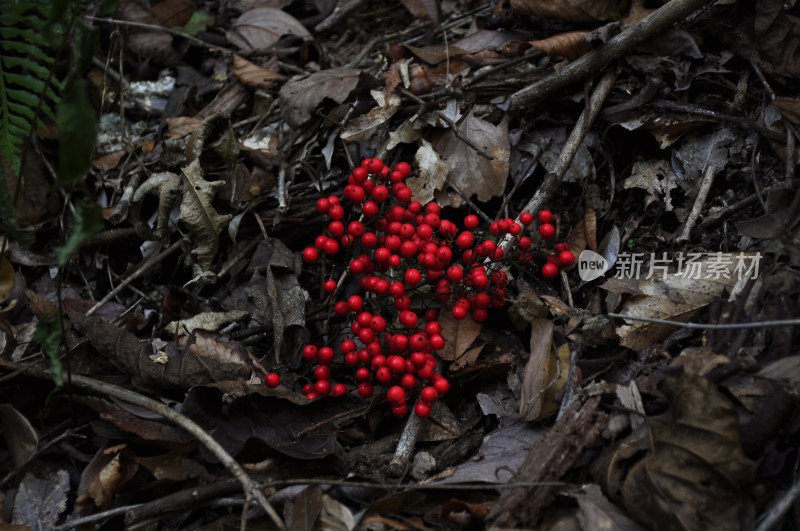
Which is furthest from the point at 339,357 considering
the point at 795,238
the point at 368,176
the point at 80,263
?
the point at 795,238

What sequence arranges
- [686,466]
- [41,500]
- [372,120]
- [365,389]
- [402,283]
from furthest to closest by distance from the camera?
[372,120]
[402,283]
[365,389]
[41,500]
[686,466]

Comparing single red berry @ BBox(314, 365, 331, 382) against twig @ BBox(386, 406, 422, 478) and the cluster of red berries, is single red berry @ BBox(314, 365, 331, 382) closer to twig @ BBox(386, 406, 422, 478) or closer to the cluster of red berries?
the cluster of red berries

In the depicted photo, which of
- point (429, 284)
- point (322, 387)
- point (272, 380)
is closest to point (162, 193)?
point (272, 380)

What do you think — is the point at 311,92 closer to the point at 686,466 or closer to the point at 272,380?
the point at 272,380

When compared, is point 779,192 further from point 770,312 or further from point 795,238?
point 770,312

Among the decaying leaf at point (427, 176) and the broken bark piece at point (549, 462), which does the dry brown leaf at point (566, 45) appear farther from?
the broken bark piece at point (549, 462)

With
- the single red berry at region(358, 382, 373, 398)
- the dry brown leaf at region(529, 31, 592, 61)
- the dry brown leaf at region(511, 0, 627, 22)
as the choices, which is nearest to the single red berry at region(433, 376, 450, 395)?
the single red berry at region(358, 382, 373, 398)
